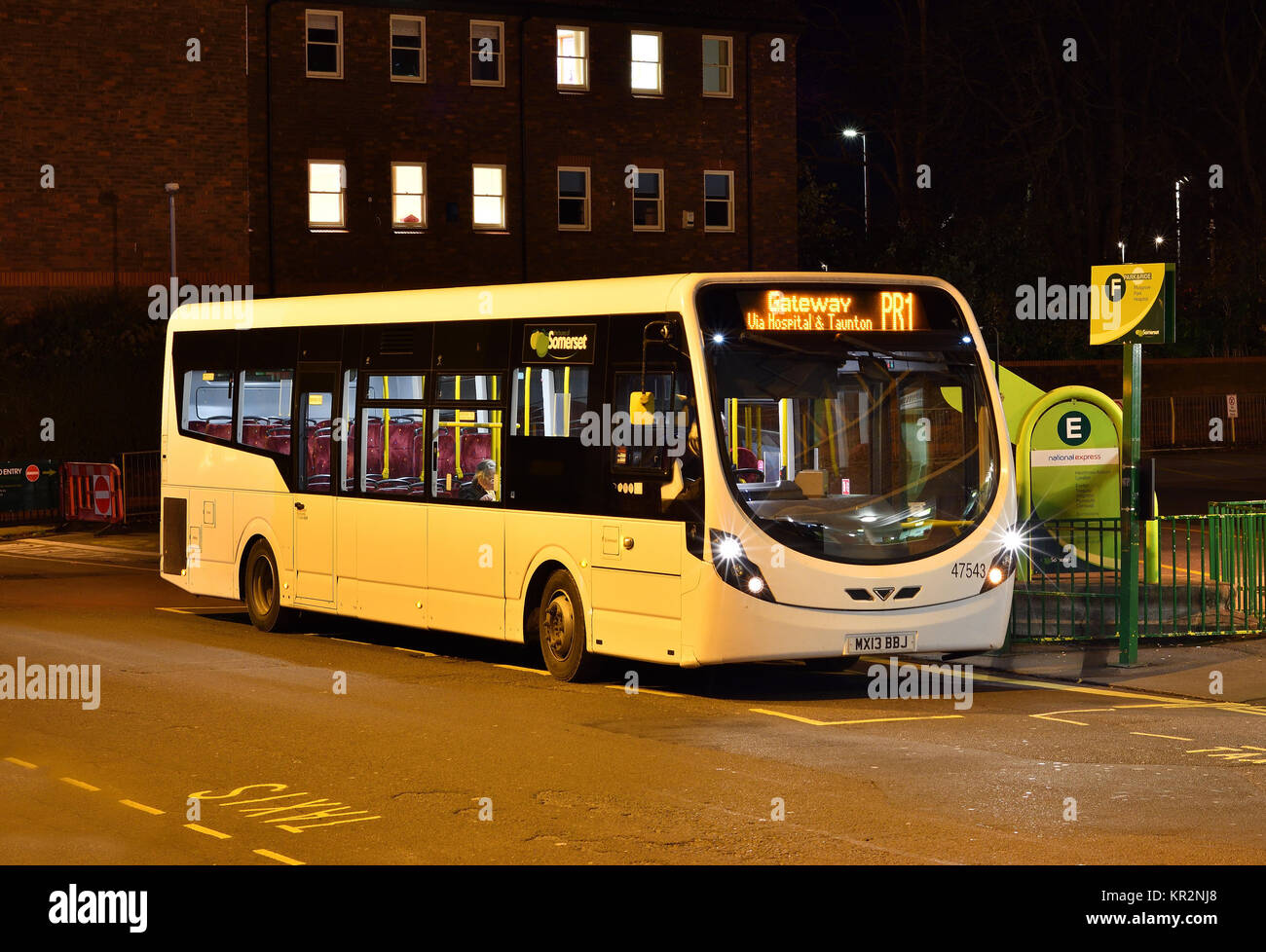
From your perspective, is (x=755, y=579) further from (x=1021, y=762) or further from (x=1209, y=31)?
(x=1209, y=31)

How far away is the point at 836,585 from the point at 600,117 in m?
34.0

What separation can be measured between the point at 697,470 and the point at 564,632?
2.09m

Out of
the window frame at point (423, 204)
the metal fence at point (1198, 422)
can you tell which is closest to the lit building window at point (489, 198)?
the window frame at point (423, 204)

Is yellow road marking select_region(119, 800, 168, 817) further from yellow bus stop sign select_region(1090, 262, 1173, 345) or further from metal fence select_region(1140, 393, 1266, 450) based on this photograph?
metal fence select_region(1140, 393, 1266, 450)

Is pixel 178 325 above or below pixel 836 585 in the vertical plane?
above

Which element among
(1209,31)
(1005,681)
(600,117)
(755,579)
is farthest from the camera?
(1209,31)

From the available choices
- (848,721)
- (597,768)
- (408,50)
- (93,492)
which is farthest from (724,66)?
(597,768)

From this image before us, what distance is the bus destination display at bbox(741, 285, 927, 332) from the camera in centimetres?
1345

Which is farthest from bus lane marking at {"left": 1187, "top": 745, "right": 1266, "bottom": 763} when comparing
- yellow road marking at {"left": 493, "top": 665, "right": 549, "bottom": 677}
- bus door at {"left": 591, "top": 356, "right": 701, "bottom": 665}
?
yellow road marking at {"left": 493, "top": 665, "right": 549, "bottom": 677}

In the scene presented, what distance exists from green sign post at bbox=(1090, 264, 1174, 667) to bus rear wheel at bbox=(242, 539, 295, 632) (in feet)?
26.0

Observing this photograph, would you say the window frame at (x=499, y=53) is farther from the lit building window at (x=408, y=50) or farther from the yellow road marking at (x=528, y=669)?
the yellow road marking at (x=528, y=669)

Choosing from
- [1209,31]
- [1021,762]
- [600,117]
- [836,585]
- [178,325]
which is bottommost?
[1021,762]

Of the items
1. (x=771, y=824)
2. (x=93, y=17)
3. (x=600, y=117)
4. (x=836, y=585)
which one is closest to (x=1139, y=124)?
(x=600, y=117)

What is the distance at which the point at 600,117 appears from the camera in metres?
45.6
